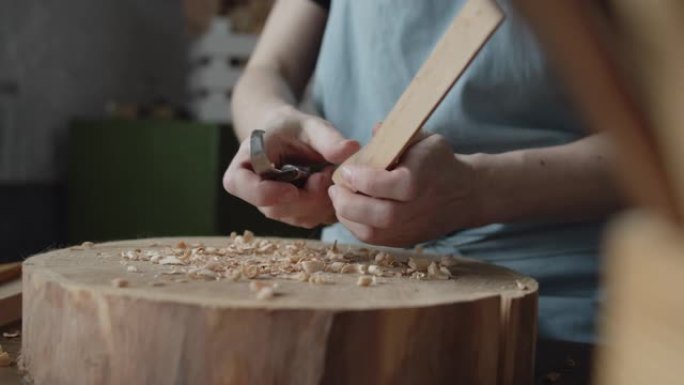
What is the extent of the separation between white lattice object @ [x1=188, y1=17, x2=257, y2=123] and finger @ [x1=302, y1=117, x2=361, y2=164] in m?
1.17

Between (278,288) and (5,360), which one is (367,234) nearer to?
(278,288)

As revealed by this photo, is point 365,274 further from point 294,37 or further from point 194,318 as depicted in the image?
point 294,37

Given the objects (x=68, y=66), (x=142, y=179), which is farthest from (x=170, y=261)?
(x=68, y=66)

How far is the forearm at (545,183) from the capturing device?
2.47ft

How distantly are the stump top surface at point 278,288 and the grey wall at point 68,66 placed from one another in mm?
1390

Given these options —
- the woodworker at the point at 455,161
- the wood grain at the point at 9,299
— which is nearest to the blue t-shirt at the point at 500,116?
the woodworker at the point at 455,161

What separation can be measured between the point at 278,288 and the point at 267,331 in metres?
0.07

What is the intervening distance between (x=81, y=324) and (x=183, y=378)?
0.08 metres

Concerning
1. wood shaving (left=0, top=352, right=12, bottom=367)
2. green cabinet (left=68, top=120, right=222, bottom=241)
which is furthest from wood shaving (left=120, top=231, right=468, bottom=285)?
green cabinet (left=68, top=120, right=222, bottom=241)

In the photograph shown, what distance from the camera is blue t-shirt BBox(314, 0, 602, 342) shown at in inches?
32.3

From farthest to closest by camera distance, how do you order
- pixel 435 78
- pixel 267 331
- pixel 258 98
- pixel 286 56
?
1. pixel 286 56
2. pixel 258 98
3. pixel 435 78
4. pixel 267 331

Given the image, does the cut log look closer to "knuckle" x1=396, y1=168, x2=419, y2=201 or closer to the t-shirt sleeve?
"knuckle" x1=396, y1=168, x2=419, y2=201

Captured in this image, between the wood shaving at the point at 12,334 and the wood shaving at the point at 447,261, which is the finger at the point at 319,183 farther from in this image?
the wood shaving at the point at 12,334

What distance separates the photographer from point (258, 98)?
3.29ft
